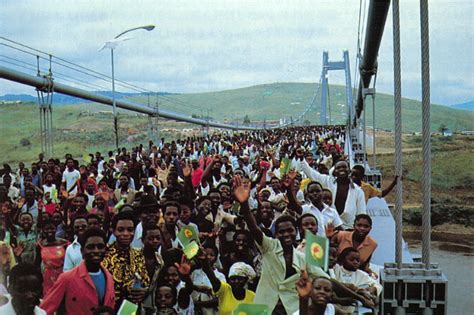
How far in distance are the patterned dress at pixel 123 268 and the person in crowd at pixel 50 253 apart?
1084 mm

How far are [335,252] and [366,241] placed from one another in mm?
545

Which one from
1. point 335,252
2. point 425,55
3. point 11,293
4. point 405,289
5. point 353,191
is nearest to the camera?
point 11,293

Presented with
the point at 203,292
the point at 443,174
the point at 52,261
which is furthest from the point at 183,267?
the point at 443,174

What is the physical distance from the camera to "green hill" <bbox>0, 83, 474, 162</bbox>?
42.2m

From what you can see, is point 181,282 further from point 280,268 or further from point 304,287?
point 304,287

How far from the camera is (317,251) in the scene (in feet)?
15.0

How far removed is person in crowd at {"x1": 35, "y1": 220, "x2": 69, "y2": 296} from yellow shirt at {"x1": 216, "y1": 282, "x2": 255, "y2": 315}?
1.55 m

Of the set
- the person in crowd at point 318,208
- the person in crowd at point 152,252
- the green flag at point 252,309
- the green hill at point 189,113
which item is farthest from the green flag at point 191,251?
the green hill at point 189,113

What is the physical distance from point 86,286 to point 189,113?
452 feet

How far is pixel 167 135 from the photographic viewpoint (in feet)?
212

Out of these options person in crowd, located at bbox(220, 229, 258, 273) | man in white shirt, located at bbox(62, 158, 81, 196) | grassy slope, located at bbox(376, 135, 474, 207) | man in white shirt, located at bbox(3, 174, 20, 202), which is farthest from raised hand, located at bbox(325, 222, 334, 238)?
grassy slope, located at bbox(376, 135, 474, 207)

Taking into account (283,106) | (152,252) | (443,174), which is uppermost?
(283,106)

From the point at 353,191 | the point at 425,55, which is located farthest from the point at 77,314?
the point at 353,191

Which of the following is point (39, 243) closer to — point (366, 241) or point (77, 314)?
point (77, 314)
